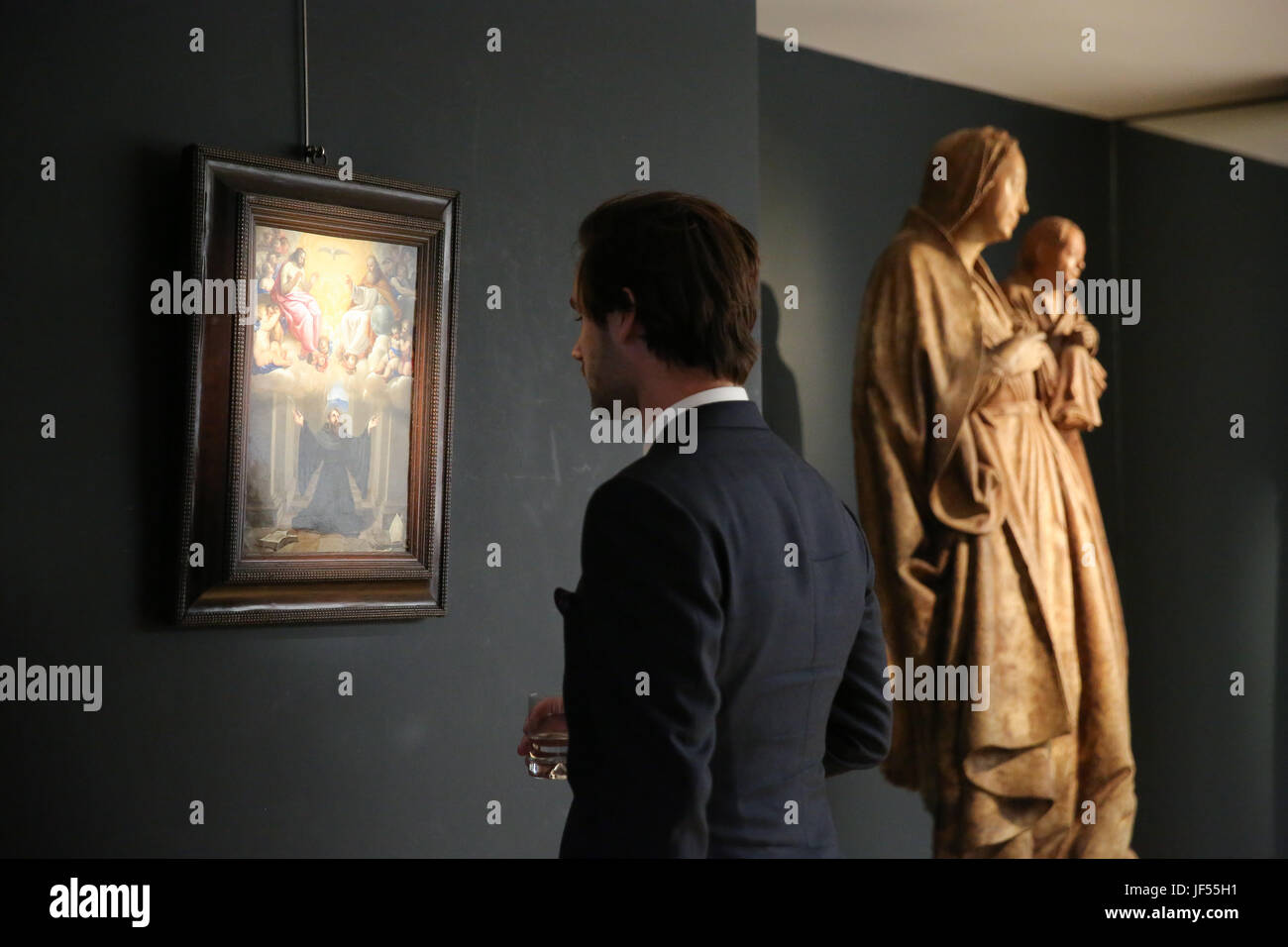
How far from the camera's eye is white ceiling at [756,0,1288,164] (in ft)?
12.2

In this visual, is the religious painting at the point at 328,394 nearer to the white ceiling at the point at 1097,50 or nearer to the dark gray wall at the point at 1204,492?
the white ceiling at the point at 1097,50

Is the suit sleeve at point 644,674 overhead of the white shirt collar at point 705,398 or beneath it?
beneath

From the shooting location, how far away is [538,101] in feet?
8.62

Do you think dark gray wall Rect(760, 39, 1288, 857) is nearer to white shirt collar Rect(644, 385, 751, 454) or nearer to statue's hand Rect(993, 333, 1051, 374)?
statue's hand Rect(993, 333, 1051, 374)

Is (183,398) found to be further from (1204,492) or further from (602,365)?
(1204,492)

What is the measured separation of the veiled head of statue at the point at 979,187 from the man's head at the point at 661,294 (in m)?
2.31

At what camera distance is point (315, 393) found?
223cm

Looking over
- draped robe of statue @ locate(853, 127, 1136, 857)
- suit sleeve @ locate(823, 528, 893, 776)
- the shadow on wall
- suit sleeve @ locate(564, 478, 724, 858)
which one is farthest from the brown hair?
the shadow on wall

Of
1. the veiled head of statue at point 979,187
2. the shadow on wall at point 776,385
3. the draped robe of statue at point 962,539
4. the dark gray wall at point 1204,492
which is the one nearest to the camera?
the draped robe of statue at point 962,539

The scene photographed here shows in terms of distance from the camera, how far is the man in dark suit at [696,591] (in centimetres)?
124

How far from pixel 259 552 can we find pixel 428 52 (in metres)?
0.97

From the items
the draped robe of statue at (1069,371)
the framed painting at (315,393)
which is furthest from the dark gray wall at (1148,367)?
the framed painting at (315,393)

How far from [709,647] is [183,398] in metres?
1.18
